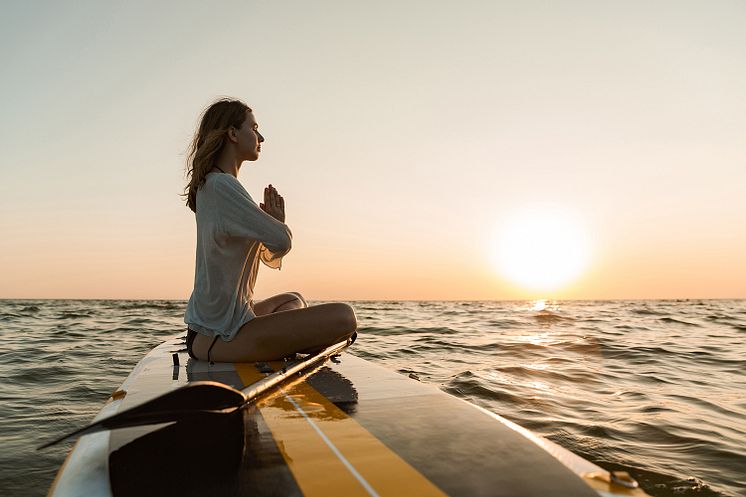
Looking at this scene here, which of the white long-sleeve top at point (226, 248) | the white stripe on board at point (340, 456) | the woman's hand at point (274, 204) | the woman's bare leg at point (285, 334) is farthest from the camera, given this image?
the woman's hand at point (274, 204)

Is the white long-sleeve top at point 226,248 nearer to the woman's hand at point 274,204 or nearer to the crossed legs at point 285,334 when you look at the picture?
the crossed legs at point 285,334

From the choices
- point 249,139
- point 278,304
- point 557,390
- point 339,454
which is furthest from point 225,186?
point 557,390

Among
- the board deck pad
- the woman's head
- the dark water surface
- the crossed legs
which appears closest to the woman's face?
the woman's head

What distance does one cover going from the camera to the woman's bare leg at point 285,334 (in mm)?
3066

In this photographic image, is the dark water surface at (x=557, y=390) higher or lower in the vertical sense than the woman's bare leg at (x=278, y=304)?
lower

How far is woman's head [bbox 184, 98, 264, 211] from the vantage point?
10.4ft

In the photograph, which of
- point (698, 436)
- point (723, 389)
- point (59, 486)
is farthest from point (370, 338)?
point (59, 486)

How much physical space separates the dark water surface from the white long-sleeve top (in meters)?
1.22

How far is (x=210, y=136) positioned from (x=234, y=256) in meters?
0.78

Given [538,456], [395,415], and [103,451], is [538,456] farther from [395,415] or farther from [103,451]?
[103,451]

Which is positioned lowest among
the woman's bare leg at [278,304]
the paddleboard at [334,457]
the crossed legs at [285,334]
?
the paddleboard at [334,457]

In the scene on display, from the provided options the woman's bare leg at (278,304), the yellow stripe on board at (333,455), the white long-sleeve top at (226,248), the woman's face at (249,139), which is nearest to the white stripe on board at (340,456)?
the yellow stripe on board at (333,455)

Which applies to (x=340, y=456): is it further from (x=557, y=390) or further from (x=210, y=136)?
(x=557, y=390)

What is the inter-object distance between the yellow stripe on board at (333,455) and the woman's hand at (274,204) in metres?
1.28
